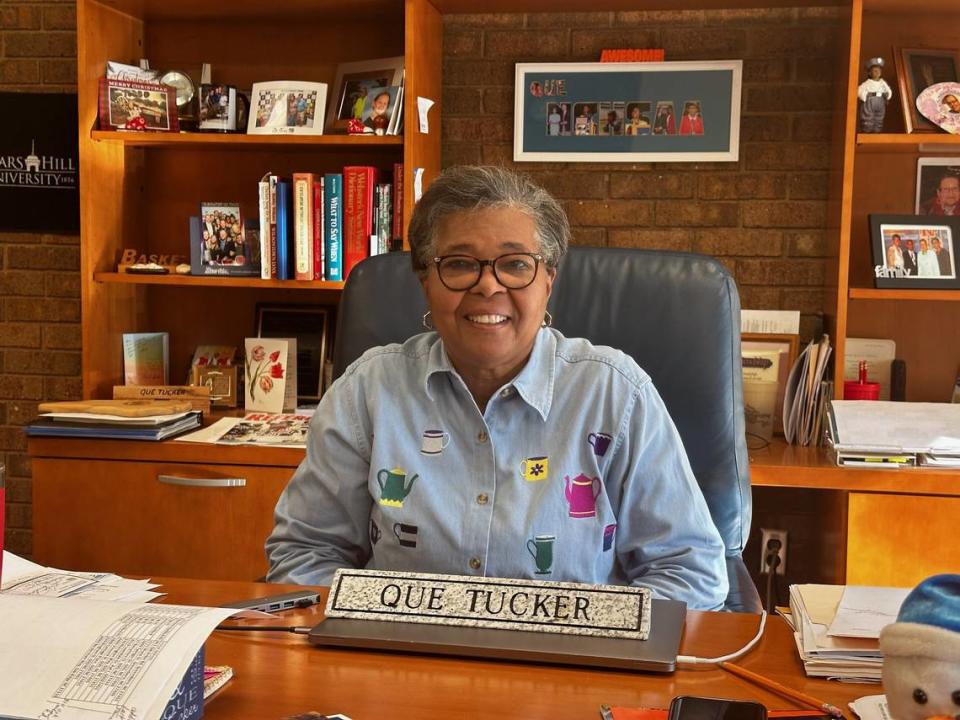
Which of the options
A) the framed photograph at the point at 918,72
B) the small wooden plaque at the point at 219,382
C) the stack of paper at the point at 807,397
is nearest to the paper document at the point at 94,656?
the stack of paper at the point at 807,397

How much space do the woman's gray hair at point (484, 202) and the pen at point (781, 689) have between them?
71cm

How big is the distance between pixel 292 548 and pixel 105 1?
1.89 metres

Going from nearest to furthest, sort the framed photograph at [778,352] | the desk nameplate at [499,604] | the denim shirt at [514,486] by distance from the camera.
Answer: the desk nameplate at [499,604], the denim shirt at [514,486], the framed photograph at [778,352]

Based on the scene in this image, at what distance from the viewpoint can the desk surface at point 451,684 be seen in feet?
3.25

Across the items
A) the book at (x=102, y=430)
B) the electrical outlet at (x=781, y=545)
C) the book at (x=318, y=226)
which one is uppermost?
the book at (x=318, y=226)

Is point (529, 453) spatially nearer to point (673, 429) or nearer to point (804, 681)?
point (673, 429)

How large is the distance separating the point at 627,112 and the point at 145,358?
1.50 metres

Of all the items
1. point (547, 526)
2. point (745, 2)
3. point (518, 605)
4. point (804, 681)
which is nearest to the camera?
point (804, 681)

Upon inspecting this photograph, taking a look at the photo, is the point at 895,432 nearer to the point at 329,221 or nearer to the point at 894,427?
the point at 894,427

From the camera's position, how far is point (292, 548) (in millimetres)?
1593

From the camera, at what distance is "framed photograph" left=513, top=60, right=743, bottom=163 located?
2785 mm

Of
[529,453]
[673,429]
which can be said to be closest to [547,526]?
[529,453]

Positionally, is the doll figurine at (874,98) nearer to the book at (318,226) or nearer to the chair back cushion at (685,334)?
the chair back cushion at (685,334)

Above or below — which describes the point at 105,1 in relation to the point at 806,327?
above
